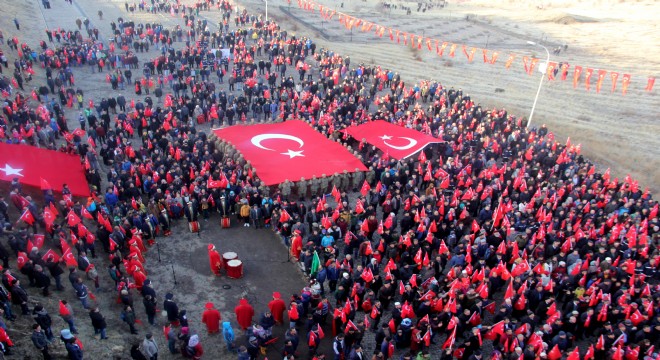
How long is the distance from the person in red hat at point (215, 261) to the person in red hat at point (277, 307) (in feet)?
9.05

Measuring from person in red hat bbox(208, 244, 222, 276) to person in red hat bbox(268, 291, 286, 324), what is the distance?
2.76 m

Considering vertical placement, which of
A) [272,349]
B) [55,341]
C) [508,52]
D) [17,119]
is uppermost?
[508,52]

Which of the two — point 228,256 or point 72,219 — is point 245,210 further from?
point 72,219

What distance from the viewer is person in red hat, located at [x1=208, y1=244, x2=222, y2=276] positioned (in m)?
14.9

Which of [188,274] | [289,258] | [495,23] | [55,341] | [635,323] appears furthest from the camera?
[495,23]

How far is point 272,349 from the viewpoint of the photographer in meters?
12.8

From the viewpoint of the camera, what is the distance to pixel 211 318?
499 inches

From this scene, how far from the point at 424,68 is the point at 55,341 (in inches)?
1515

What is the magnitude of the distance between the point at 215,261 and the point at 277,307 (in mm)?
Result: 3156

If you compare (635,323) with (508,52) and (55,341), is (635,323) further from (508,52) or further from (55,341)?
(508,52)

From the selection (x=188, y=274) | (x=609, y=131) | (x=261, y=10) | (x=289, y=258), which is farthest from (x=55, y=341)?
(x=261, y=10)

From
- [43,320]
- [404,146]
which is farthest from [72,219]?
[404,146]

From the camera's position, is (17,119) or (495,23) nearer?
(17,119)

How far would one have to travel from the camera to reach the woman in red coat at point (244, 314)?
12.6m
